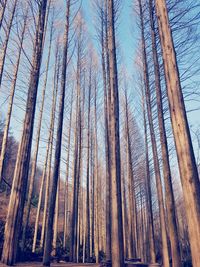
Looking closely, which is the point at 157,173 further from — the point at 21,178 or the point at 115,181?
the point at 21,178

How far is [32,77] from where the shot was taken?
5.77 m

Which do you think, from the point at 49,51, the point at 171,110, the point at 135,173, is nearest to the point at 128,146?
the point at 135,173

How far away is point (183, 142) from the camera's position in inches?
131

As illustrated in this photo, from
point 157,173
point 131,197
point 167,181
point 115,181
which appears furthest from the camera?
point 131,197

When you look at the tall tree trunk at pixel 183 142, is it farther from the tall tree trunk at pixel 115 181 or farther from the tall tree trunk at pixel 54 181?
the tall tree trunk at pixel 54 181

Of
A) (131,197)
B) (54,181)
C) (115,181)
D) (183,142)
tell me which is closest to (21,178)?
(115,181)

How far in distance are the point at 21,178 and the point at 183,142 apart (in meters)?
3.29

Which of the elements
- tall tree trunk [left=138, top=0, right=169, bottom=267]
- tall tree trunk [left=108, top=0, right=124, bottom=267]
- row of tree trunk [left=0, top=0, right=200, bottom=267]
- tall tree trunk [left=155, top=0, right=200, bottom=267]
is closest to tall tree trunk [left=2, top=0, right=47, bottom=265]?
row of tree trunk [left=0, top=0, right=200, bottom=267]

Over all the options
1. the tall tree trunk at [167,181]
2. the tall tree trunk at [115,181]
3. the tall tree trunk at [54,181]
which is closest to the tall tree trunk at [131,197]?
the tall tree trunk at [167,181]

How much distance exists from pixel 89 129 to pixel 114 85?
26.5 feet

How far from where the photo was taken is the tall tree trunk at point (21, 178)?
4406mm

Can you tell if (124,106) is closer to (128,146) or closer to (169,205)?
(128,146)

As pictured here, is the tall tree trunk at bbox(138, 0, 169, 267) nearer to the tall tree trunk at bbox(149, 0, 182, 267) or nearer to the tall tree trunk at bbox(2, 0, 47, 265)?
the tall tree trunk at bbox(149, 0, 182, 267)

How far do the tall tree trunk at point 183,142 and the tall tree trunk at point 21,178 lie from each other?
3146 mm
